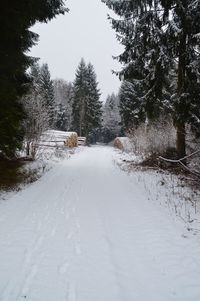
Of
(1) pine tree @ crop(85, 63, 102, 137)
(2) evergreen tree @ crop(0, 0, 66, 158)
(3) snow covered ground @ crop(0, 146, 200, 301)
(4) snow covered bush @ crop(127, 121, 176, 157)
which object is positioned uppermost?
(1) pine tree @ crop(85, 63, 102, 137)

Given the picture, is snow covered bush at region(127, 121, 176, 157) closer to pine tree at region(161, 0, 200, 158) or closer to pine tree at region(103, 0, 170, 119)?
pine tree at region(103, 0, 170, 119)

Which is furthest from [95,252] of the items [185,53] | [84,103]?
[84,103]

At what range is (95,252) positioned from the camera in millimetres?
5312

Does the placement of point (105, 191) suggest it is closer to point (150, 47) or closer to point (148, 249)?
point (148, 249)

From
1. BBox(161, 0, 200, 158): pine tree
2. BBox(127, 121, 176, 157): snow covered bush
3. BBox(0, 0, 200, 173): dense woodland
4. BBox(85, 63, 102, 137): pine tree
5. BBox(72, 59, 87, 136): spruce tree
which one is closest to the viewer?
BBox(0, 0, 200, 173): dense woodland

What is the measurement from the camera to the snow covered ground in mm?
4043

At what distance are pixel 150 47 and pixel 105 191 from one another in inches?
271

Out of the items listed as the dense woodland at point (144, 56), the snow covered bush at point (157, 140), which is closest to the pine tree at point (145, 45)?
the dense woodland at point (144, 56)

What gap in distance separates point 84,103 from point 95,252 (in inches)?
2093

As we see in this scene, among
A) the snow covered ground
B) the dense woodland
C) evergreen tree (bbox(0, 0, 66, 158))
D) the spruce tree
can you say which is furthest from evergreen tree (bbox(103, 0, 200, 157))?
the spruce tree

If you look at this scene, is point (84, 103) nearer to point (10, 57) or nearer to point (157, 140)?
point (157, 140)

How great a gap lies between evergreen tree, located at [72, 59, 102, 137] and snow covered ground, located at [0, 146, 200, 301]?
160 ft

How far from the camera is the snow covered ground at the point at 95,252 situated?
13.3 ft

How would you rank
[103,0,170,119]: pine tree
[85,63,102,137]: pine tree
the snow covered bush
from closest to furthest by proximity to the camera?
[103,0,170,119]: pine tree, the snow covered bush, [85,63,102,137]: pine tree
